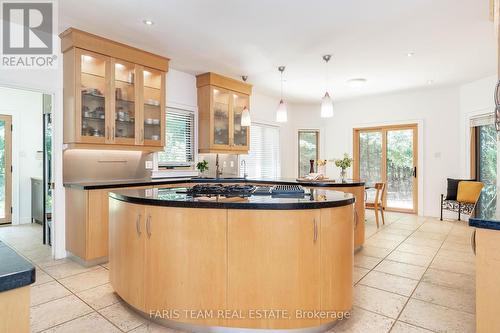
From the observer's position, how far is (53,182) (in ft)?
11.8

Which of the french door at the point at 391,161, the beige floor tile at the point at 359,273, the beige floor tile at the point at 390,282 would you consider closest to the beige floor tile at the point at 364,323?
the beige floor tile at the point at 390,282

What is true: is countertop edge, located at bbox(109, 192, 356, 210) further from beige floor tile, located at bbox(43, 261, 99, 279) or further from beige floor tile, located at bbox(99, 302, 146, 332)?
beige floor tile, located at bbox(43, 261, 99, 279)

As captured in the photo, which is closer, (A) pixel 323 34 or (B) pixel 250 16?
(B) pixel 250 16

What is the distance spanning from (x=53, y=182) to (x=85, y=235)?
0.85 metres

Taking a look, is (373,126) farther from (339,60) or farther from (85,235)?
(85,235)

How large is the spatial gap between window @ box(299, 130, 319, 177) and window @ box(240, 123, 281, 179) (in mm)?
883

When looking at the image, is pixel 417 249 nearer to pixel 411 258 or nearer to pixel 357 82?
pixel 411 258

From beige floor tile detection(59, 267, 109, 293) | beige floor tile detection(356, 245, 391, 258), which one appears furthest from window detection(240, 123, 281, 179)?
beige floor tile detection(59, 267, 109, 293)

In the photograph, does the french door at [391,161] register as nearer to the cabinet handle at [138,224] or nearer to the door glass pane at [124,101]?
the door glass pane at [124,101]

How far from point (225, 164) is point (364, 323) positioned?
403 centimetres

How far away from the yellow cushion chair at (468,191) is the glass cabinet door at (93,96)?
19.6 ft

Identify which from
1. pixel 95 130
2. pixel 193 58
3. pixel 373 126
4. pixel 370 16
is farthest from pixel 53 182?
pixel 373 126

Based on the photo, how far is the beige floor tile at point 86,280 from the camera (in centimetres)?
279

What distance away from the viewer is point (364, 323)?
215 cm
